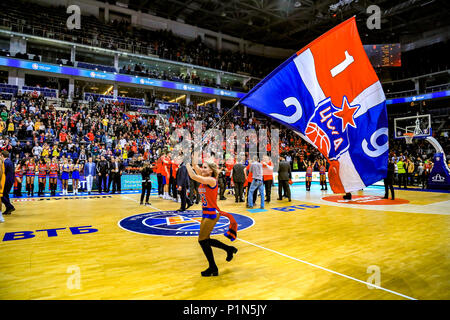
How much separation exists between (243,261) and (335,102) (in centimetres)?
320

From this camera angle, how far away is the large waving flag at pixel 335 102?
468 centimetres

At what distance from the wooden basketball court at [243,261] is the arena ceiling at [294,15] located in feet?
79.2

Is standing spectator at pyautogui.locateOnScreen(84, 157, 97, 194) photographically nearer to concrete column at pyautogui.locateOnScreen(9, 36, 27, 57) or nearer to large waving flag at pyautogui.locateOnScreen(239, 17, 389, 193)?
large waving flag at pyautogui.locateOnScreen(239, 17, 389, 193)

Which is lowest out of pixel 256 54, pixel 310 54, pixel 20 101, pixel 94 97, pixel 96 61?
pixel 310 54

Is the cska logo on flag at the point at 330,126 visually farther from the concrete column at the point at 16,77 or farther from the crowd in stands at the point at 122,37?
the crowd in stands at the point at 122,37

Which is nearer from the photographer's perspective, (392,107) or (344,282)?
(344,282)

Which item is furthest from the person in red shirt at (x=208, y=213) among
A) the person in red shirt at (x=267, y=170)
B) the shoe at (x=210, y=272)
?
the person in red shirt at (x=267, y=170)

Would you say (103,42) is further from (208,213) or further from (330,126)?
(208,213)

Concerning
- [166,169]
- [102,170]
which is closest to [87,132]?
[102,170]
